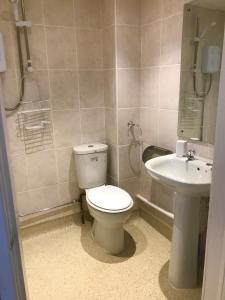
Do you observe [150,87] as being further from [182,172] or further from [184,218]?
[184,218]

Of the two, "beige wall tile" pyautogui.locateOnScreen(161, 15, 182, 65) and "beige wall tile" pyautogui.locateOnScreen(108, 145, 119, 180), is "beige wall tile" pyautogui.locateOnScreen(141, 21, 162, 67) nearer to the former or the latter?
"beige wall tile" pyautogui.locateOnScreen(161, 15, 182, 65)

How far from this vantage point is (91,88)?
2271mm

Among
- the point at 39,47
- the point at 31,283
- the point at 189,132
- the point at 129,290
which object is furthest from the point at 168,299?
the point at 39,47

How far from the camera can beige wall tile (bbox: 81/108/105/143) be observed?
2.31m

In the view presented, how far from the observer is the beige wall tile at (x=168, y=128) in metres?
1.96

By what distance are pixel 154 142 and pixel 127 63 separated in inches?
29.0

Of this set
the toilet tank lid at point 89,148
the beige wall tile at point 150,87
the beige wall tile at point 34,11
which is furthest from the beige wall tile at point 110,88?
the beige wall tile at point 34,11

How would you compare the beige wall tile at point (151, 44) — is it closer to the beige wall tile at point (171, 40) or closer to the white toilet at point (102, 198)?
the beige wall tile at point (171, 40)

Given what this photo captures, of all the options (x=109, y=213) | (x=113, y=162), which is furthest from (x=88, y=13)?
(x=109, y=213)

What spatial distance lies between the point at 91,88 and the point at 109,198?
1031mm

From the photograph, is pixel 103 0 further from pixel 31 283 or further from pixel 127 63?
pixel 31 283

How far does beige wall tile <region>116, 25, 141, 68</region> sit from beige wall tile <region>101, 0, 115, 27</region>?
4.3 inches

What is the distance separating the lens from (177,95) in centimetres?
188

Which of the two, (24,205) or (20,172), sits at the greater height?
(20,172)
